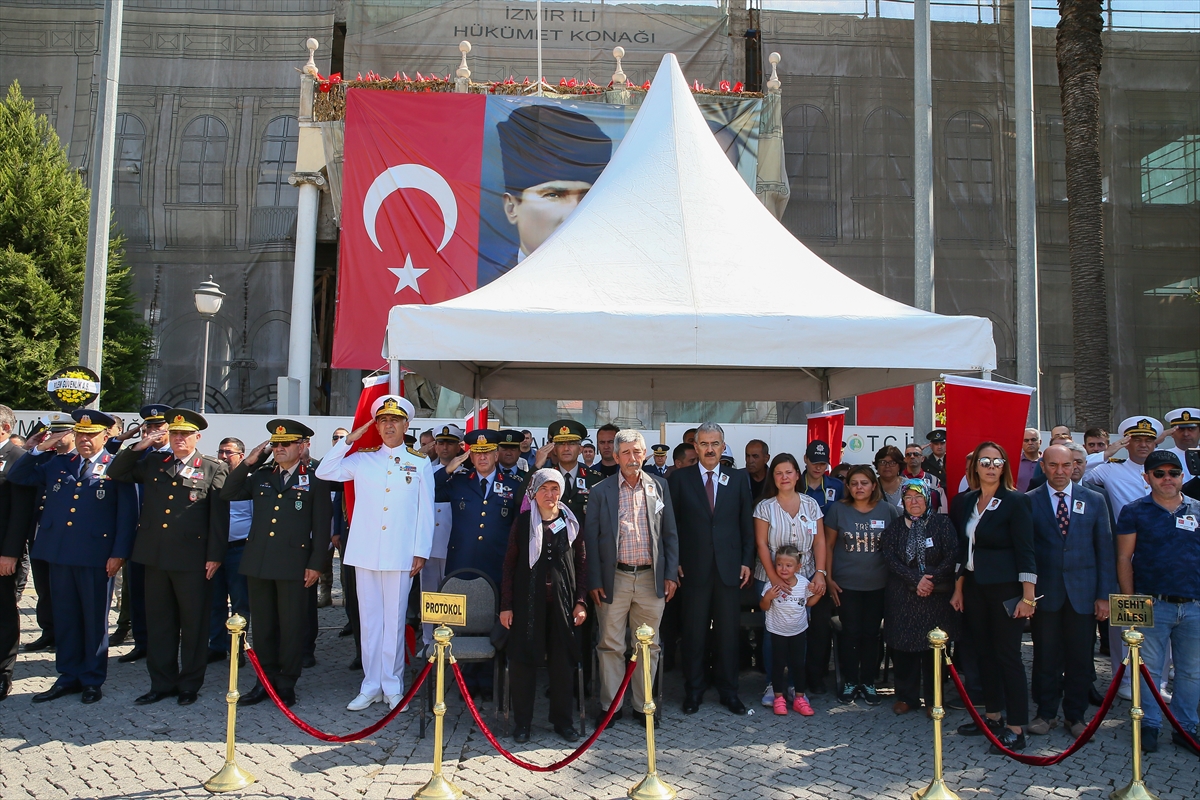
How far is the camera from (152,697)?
5.43 m

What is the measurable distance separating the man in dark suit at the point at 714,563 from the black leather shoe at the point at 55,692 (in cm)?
382

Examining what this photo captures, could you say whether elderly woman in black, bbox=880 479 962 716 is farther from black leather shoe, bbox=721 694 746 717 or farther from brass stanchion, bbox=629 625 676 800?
brass stanchion, bbox=629 625 676 800

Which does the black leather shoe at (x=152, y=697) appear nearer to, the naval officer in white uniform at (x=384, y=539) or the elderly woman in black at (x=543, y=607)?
the naval officer in white uniform at (x=384, y=539)

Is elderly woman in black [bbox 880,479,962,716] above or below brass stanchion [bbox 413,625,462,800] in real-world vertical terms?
above

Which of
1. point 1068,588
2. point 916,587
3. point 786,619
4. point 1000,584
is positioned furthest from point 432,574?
point 1068,588

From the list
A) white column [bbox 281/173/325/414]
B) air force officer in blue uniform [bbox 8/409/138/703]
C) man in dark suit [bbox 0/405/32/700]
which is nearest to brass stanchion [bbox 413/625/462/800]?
air force officer in blue uniform [bbox 8/409/138/703]

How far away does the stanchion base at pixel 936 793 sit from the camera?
4.02 meters

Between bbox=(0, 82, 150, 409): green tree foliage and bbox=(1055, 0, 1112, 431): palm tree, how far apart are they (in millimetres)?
15344

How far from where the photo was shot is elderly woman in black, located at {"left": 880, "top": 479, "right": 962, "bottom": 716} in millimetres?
5246

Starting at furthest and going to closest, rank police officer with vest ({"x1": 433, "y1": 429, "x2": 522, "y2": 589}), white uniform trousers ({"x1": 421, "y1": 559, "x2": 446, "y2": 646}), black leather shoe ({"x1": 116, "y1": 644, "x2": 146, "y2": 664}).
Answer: black leather shoe ({"x1": 116, "y1": 644, "x2": 146, "y2": 664}) < white uniform trousers ({"x1": 421, "y1": 559, "x2": 446, "y2": 646}) < police officer with vest ({"x1": 433, "y1": 429, "x2": 522, "y2": 589})

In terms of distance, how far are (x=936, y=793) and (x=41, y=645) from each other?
6.43 meters

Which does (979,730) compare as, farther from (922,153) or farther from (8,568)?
(922,153)

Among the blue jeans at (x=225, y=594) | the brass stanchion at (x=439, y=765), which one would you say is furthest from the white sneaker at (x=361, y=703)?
the blue jeans at (x=225, y=594)

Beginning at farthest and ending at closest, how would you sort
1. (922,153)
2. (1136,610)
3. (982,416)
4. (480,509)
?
(922,153), (480,509), (982,416), (1136,610)
